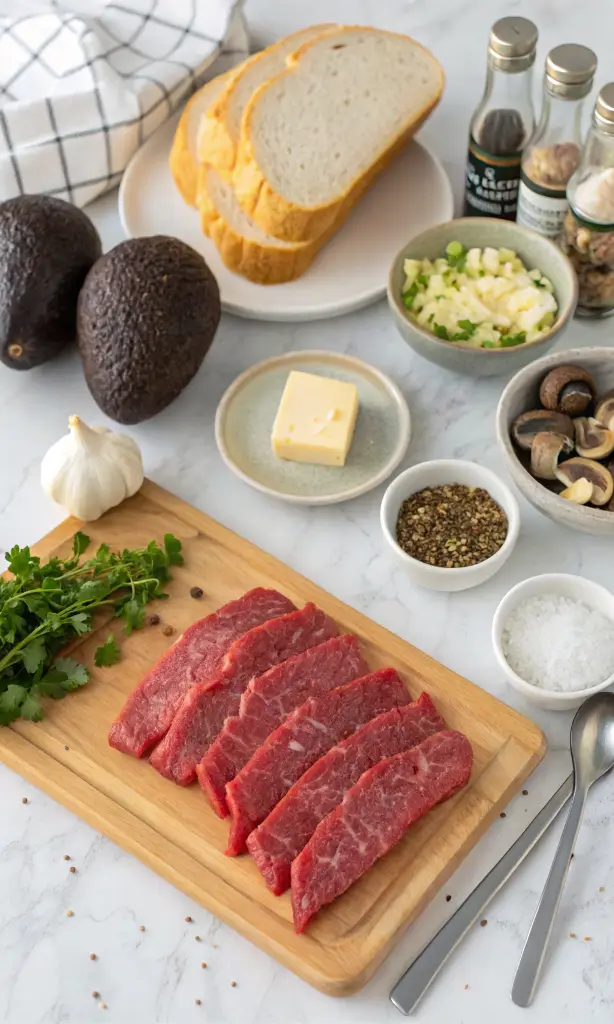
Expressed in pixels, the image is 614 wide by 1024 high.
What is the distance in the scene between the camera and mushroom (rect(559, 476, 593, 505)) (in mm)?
2096

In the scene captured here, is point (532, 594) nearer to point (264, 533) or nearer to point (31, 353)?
point (264, 533)

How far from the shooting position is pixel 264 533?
7.56 feet

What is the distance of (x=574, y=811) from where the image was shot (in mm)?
1858

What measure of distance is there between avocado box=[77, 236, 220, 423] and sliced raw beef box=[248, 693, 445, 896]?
2.88 feet

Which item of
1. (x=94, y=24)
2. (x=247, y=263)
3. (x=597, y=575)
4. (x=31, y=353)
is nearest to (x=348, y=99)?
(x=247, y=263)

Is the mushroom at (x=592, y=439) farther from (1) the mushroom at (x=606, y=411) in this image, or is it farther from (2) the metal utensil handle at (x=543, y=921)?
(2) the metal utensil handle at (x=543, y=921)

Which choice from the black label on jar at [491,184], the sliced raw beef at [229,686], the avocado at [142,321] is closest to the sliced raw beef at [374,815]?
the sliced raw beef at [229,686]

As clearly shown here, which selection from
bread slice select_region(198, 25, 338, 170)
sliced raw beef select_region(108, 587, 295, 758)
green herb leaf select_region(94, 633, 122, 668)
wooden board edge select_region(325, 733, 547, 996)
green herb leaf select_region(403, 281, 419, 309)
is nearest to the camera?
wooden board edge select_region(325, 733, 547, 996)

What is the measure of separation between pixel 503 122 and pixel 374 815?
1.59m

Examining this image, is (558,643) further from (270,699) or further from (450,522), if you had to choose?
(270,699)

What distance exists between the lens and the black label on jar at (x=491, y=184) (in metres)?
2.51

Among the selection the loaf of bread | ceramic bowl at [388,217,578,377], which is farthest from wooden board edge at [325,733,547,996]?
the loaf of bread

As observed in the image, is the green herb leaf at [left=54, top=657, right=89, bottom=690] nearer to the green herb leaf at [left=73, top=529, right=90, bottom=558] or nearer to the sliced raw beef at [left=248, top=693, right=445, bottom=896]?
the green herb leaf at [left=73, top=529, right=90, bottom=558]

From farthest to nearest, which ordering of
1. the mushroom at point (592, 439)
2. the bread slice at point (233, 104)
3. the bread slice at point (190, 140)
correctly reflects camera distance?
1. the bread slice at point (190, 140)
2. the bread slice at point (233, 104)
3. the mushroom at point (592, 439)
